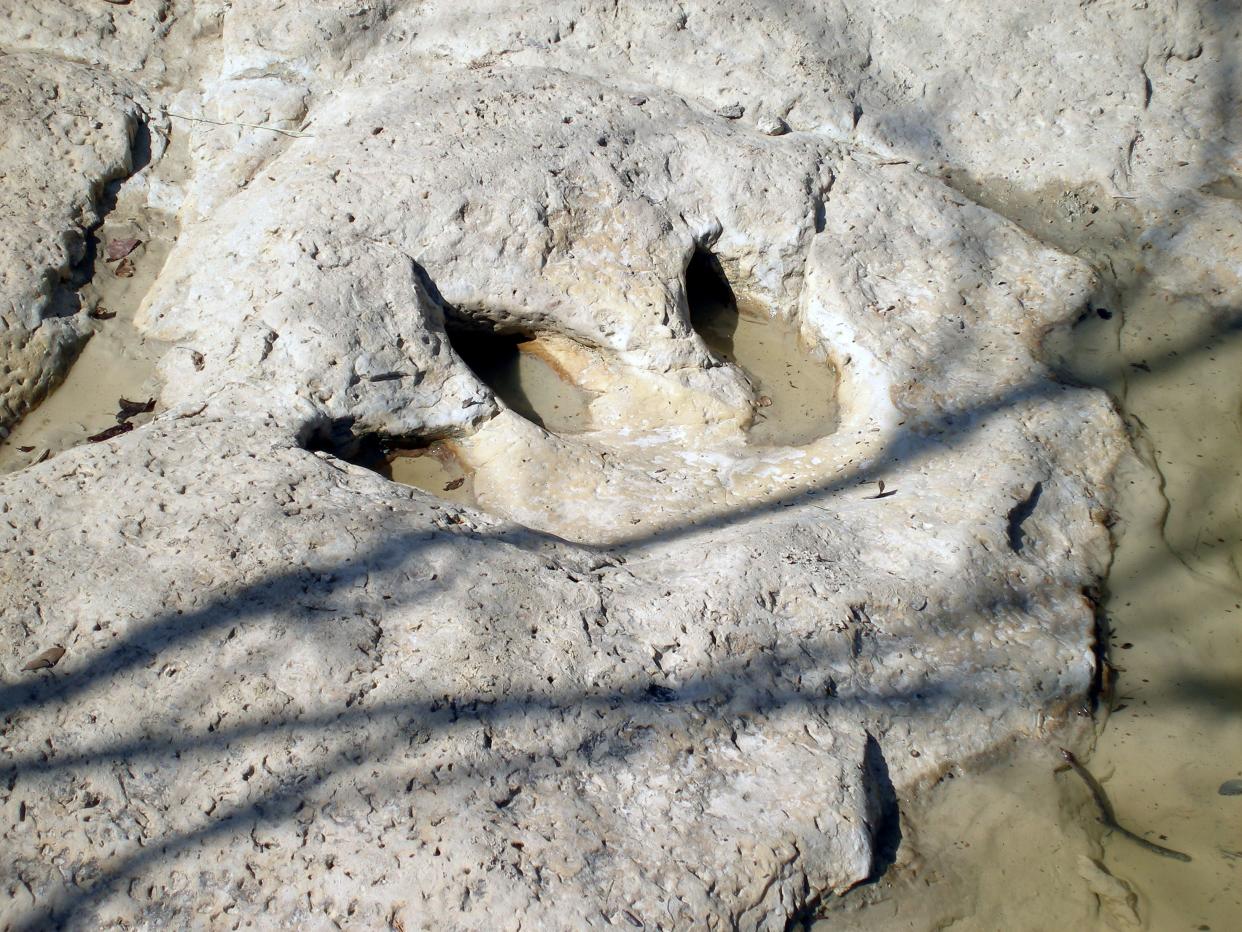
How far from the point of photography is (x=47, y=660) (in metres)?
1.96

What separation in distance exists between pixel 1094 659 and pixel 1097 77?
2.35 meters

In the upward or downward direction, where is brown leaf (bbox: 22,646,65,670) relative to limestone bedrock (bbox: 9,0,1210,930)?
downward

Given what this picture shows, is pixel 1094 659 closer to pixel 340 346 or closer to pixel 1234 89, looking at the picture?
pixel 340 346

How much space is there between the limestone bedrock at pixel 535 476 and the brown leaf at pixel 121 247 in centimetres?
12

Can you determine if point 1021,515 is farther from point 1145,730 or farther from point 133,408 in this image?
point 133,408

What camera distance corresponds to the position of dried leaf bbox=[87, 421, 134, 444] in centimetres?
265

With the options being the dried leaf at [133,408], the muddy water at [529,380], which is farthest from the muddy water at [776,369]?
the dried leaf at [133,408]

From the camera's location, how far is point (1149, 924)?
6.63ft

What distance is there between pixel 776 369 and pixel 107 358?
1945 mm

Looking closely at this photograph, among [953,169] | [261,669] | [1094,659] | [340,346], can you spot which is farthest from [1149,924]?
[953,169]

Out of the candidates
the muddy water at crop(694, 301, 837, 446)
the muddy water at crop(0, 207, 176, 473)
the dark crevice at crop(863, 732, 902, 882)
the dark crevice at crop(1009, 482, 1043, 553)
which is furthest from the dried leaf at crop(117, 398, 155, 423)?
the dark crevice at crop(1009, 482, 1043, 553)

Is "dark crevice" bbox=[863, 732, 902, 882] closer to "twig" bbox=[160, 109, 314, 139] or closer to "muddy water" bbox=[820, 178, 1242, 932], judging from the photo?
"muddy water" bbox=[820, 178, 1242, 932]

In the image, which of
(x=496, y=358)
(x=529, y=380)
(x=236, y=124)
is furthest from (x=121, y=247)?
(x=529, y=380)

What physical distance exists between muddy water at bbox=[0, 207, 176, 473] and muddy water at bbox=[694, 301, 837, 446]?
1.67m
